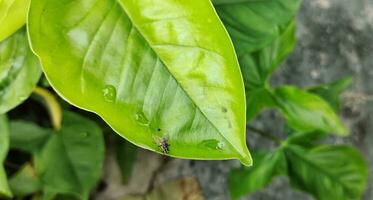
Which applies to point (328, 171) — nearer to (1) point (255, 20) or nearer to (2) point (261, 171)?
(2) point (261, 171)

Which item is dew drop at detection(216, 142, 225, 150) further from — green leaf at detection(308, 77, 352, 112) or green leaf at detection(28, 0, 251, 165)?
green leaf at detection(308, 77, 352, 112)

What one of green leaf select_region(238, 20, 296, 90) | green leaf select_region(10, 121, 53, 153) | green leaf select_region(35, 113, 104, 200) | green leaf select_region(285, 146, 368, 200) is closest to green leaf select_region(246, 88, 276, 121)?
green leaf select_region(238, 20, 296, 90)

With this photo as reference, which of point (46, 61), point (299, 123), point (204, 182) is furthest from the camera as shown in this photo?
point (204, 182)

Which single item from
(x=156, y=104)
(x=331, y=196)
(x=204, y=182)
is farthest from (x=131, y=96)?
(x=204, y=182)

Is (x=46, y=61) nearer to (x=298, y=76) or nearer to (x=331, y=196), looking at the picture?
(x=331, y=196)

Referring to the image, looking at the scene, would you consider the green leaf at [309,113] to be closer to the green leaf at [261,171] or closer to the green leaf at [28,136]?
the green leaf at [261,171]

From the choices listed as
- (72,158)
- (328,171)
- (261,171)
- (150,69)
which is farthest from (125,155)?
(150,69)
